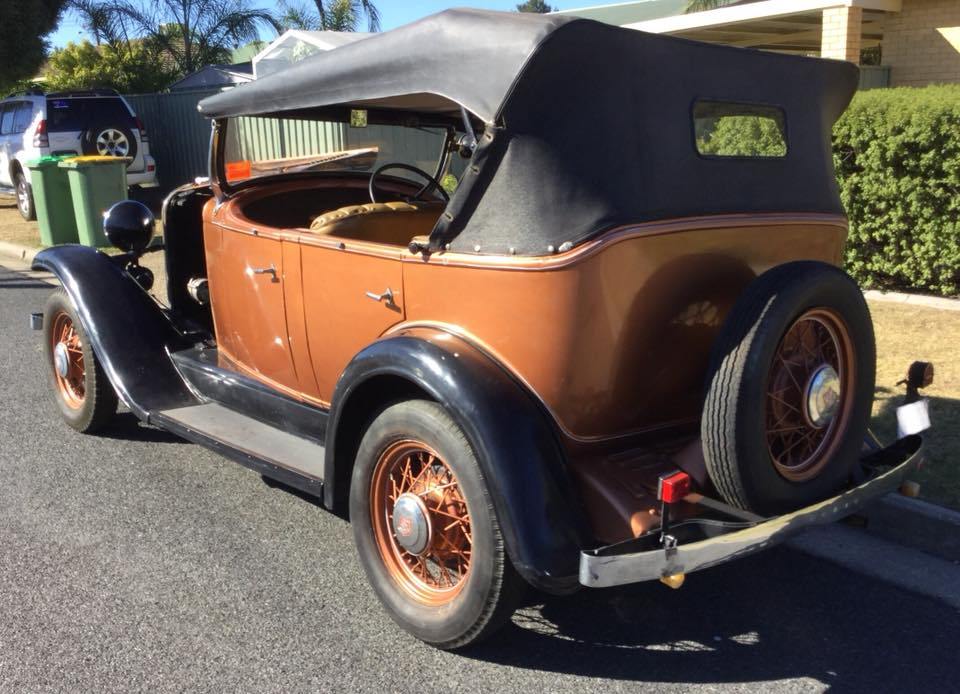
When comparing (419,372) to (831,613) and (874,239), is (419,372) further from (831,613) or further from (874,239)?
(874,239)

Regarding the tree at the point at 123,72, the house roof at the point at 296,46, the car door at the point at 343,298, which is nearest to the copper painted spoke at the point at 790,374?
the car door at the point at 343,298

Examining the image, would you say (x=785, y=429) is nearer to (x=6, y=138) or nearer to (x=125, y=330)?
(x=125, y=330)

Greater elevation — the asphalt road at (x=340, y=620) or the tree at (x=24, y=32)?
the tree at (x=24, y=32)

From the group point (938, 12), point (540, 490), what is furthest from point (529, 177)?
point (938, 12)

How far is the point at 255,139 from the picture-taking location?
13.6 meters

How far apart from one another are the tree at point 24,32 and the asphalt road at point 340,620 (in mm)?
16512

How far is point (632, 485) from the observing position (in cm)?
279

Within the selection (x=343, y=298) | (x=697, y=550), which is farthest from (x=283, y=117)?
(x=697, y=550)

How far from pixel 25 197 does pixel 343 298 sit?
13006 mm

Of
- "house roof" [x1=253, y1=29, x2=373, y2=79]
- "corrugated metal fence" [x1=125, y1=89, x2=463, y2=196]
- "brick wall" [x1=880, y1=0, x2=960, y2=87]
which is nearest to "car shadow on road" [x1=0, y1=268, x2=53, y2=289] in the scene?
"corrugated metal fence" [x1=125, y1=89, x2=463, y2=196]

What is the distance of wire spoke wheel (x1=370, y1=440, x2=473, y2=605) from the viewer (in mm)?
2902

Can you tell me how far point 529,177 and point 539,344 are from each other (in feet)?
1.64

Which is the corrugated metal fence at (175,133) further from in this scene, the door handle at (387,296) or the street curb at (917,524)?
the street curb at (917,524)

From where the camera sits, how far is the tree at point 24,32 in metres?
17.5
